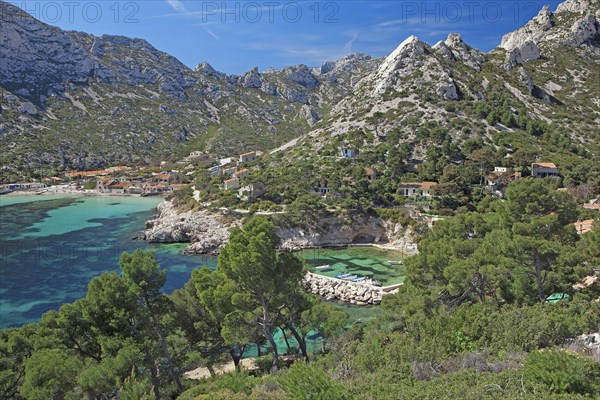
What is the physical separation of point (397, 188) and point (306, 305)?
37109 mm

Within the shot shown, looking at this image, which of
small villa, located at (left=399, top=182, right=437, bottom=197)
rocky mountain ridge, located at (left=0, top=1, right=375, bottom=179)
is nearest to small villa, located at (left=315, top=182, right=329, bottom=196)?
small villa, located at (left=399, top=182, right=437, bottom=197)

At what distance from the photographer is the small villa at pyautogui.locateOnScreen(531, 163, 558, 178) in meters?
48.0

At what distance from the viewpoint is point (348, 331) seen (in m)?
14.9

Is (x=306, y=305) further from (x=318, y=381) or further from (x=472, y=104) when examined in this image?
(x=472, y=104)

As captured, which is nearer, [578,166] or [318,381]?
[318,381]

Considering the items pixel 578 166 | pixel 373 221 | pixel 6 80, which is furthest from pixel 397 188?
pixel 6 80

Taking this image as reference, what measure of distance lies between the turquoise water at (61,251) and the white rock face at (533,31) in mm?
94630

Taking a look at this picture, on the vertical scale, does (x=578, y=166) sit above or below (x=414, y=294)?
above

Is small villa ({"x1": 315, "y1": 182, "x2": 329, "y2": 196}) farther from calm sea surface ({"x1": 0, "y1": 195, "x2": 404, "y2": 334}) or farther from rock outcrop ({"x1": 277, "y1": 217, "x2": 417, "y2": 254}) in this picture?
calm sea surface ({"x1": 0, "y1": 195, "x2": 404, "y2": 334})

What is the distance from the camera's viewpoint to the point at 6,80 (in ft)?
354

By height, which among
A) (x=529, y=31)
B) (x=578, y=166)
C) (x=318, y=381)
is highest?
(x=529, y=31)

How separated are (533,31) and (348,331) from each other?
356 feet

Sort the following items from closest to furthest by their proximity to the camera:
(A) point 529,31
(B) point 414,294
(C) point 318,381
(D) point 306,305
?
(C) point 318,381, (D) point 306,305, (B) point 414,294, (A) point 529,31

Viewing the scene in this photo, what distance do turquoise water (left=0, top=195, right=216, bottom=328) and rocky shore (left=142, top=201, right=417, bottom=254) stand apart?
2.23m
